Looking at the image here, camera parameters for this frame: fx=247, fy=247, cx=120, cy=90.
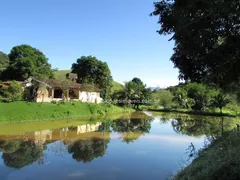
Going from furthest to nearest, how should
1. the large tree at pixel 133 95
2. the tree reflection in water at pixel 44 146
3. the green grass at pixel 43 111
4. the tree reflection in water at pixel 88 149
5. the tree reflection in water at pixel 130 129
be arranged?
the large tree at pixel 133 95, the green grass at pixel 43 111, the tree reflection in water at pixel 130 129, the tree reflection in water at pixel 88 149, the tree reflection in water at pixel 44 146

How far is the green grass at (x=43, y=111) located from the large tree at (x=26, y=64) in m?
9.26

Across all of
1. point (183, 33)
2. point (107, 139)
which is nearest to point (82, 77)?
point (107, 139)

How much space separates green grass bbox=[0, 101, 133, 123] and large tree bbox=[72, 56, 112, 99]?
1345 cm

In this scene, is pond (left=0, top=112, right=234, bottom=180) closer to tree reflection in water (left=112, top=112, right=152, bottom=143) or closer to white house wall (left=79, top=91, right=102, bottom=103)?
tree reflection in water (left=112, top=112, right=152, bottom=143)

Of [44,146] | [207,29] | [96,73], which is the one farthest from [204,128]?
[96,73]

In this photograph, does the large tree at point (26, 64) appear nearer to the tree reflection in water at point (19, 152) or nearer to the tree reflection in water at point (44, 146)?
the tree reflection in water at point (44, 146)

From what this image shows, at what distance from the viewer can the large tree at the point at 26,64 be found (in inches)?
1521

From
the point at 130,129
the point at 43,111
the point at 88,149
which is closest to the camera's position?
the point at 88,149

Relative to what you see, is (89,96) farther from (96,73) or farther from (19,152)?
(19,152)

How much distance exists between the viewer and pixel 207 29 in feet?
21.5

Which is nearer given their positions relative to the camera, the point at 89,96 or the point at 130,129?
the point at 130,129

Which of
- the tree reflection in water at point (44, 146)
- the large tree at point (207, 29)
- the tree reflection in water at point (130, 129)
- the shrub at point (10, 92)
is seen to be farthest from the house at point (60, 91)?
the large tree at point (207, 29)

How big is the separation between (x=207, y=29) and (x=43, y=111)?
77.2ft

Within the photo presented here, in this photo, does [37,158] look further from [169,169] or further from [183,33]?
[183,33]
